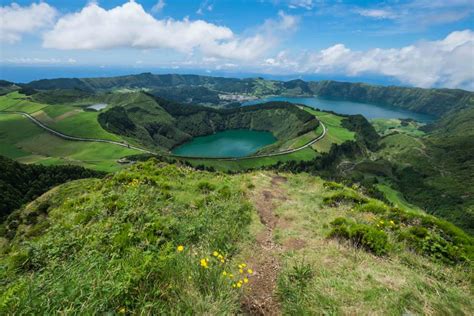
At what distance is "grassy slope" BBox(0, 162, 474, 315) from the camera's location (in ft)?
13.0

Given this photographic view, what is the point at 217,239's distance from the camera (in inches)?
297

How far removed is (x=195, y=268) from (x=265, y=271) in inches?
113

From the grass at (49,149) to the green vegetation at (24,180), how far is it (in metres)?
15.8

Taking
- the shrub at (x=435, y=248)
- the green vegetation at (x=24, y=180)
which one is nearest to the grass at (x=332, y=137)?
the green vegetation at (x=24, y=180)

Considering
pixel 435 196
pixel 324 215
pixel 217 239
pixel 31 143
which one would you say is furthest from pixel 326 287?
pixel 31 143

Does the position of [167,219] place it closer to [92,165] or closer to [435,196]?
[92,165]

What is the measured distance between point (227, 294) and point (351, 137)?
190833 millimetres

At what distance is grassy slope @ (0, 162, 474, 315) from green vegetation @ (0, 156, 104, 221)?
211 ft

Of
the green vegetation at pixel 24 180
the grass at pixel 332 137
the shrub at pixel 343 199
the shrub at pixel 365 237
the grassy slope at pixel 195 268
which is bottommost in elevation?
the green vegetation at pixel 24 180

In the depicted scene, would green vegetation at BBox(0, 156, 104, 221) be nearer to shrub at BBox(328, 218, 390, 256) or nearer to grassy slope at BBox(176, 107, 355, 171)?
grassy slope at BBox(176, 107, 355, 171)

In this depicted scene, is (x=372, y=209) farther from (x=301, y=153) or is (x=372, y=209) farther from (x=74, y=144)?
(x=74, y=144)

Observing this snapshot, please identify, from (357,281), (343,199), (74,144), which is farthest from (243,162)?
(357,281)

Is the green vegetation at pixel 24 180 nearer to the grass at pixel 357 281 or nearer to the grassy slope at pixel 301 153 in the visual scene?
the grassy slope at pixel 301 153

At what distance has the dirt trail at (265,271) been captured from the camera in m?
5.47
